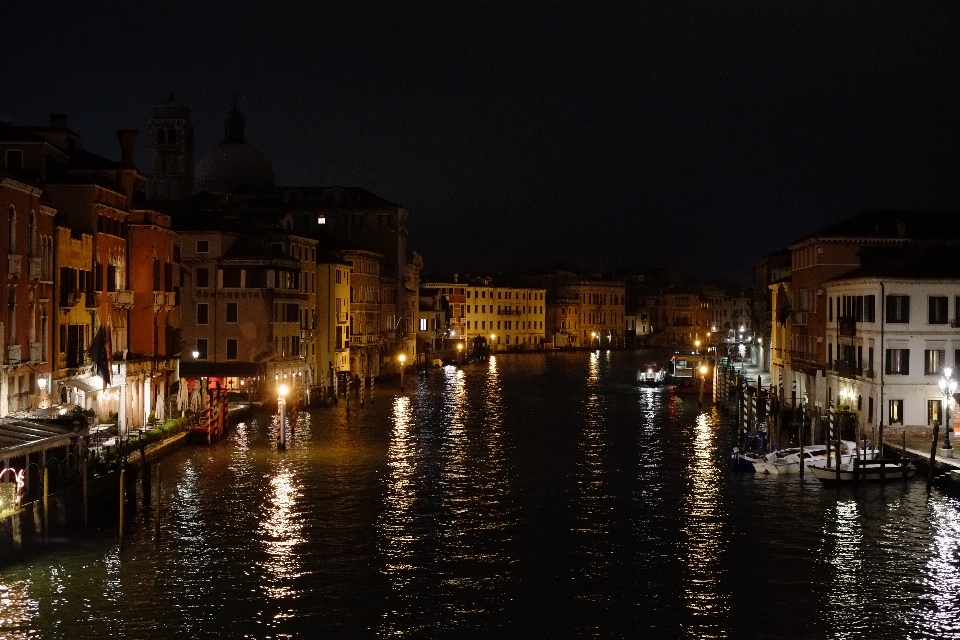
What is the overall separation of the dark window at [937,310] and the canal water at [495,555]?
7266 millimetres

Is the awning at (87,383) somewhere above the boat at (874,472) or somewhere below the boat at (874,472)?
above

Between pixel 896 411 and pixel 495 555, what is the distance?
17.2 metres

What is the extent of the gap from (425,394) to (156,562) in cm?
4290

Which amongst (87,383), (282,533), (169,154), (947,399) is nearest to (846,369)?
(947,399)

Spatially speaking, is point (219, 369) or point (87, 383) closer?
point (87, 383)

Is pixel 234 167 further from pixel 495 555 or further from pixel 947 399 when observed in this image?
pixel 495 555

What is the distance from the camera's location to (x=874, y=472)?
3111cm

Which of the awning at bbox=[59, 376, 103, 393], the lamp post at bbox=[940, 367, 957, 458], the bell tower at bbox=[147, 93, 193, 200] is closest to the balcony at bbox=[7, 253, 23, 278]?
the awning at bbox=[59, 376, 103, 393]

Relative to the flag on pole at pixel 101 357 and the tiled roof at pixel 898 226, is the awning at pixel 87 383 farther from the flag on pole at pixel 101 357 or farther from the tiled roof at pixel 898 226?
the tiled roof at pixel 898 226

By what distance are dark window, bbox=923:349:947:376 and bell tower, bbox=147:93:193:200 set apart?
2492 inches

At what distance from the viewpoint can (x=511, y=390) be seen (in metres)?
69.6

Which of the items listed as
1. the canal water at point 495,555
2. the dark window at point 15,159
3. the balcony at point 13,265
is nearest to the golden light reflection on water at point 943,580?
the canal water at point 495,555

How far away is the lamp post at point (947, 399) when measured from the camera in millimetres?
32094

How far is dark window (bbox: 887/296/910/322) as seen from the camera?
36.5 m
